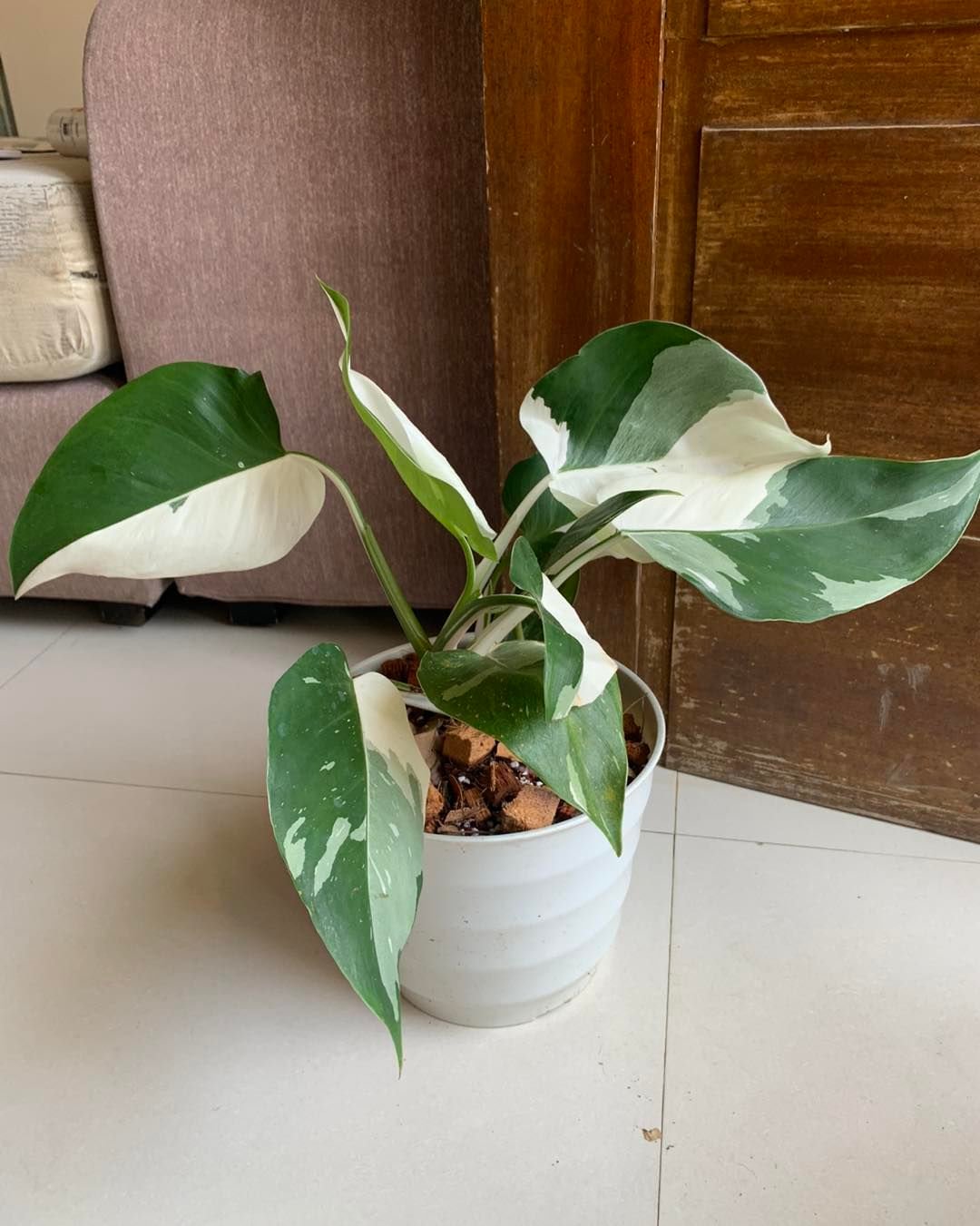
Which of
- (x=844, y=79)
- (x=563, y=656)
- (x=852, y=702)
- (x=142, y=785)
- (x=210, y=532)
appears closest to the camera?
(x=563, y=656)

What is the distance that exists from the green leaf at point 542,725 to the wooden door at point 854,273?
0.35 m

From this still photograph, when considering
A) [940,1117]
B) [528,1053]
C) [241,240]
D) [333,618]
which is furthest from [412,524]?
[940,1117]

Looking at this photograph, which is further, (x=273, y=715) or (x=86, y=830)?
(x=86, y=830)

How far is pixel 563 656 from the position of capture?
16.8 inches

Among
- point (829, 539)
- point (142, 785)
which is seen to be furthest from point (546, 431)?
point (142, 785)

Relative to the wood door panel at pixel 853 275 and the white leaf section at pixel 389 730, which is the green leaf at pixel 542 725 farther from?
the wood door panel at pixel 853 275

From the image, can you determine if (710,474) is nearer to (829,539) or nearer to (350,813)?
(829,539)

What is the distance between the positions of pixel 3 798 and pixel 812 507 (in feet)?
2.62

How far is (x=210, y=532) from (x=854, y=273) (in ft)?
1.57

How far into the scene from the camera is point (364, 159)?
884mm

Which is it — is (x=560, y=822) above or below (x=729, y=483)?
below

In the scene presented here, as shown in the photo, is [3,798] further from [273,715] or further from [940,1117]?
[940,1117]

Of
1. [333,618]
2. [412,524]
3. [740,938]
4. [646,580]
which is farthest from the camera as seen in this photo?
[333,618]

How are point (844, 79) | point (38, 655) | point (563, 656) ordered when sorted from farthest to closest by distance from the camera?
point (38, 655)
point (844, 79)
point (563, 656)
